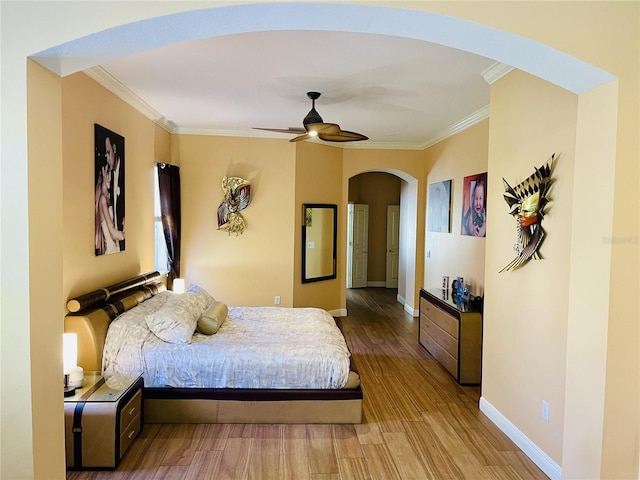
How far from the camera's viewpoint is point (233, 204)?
5.51 metres

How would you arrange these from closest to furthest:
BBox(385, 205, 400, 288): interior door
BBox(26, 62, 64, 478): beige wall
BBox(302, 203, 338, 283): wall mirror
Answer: BBox(26, 62, 64, 478): beige wall, BBox(302, 203, 338, 283): wall mirror, BBox(385, 205, 400, 288): interior door

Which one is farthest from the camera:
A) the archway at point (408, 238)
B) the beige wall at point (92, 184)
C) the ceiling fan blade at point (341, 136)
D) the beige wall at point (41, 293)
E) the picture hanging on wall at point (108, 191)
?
the archway at point (408, 238)

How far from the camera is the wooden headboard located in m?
2.83

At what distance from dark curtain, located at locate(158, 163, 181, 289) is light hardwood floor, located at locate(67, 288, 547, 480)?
8.41 ft

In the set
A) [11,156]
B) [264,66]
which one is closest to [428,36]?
[11,156]

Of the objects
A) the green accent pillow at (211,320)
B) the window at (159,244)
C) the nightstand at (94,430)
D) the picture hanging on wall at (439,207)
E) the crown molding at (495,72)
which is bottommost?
the nightstand at (94,430)

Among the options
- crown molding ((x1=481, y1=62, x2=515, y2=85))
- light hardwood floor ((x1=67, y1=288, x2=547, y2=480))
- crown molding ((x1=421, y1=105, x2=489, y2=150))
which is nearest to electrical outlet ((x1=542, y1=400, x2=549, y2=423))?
light hardwood floor ((x1=67, y1=288, x2=547, y2=480))

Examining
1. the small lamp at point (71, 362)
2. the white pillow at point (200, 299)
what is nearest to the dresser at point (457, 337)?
the white pillow at point (200, 299)

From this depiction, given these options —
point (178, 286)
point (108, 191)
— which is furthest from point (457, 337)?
point (108, 191)

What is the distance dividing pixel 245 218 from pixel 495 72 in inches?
143

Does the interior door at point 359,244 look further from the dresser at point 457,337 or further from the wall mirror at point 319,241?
the dresser at point 457,337

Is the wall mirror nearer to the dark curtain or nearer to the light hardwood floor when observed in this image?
the dark curtain

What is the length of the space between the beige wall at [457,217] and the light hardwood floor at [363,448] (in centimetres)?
147

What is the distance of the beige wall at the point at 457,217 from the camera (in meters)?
4.51
